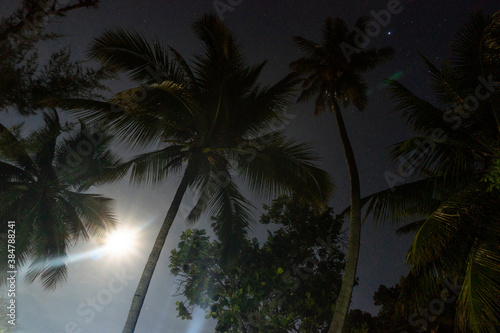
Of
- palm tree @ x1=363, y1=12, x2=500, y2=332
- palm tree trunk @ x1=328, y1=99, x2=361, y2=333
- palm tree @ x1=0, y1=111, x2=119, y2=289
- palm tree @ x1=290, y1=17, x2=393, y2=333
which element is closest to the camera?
palm tree @ x1=363, y1=12, x2=500, y2=332

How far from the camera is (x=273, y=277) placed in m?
14.3

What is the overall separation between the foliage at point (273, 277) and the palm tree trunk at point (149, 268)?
7.14m

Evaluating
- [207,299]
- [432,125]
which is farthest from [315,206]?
[207,299]

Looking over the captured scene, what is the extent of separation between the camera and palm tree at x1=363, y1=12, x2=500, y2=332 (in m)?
5.80

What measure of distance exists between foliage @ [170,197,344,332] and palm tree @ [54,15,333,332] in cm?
695

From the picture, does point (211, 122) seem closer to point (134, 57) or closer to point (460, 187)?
point (134, 57)

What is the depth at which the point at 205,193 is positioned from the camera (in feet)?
30.6

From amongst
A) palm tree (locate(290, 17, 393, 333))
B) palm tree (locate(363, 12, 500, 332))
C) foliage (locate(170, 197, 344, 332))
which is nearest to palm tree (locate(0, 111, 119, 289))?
foliage (locate(170, 197, 344, 332))

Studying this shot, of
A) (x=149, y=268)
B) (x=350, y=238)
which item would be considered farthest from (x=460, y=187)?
(x=149, y=268)

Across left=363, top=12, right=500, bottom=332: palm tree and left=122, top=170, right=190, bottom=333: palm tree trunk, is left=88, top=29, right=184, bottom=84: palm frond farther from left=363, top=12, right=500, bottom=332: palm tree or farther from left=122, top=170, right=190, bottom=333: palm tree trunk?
left=363, top=12, right=500, bottom=332: palm tree

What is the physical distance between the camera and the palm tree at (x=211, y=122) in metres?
7.36

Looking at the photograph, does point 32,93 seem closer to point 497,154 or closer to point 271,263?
point 497,154

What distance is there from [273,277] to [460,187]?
9.27m

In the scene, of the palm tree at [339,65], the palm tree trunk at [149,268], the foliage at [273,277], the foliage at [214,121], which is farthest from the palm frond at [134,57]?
the foliage at [273,277]
